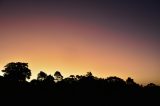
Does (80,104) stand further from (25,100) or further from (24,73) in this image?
(24,73)

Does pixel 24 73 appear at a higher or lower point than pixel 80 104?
higher

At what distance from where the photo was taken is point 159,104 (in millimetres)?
70188

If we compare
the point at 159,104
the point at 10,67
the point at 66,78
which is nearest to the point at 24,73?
the point at 10,67

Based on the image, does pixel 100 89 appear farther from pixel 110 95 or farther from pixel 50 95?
pixel 50 95

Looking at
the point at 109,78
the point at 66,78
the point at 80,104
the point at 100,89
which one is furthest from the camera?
the point at 109,78

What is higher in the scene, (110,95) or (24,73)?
(24,73)

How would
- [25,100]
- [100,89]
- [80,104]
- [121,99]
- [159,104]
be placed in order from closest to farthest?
[25,100], [80,104], [159,104], [121,99], [100,89]

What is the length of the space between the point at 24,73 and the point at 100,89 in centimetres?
3825

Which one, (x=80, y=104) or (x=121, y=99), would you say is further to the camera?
(x=121, y=99)

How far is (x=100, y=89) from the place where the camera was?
8775 cm

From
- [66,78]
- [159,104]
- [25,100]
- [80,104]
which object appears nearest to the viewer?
[25,100]

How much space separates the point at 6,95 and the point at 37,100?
23.2 feet

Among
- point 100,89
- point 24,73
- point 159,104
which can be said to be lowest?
point 159,104

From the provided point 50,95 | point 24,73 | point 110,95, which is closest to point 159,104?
point 110,95
